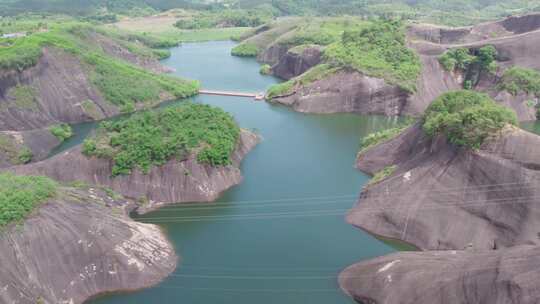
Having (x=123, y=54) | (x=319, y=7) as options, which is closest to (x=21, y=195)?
(x=123, y=54)

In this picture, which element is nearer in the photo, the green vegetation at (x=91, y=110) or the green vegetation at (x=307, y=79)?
the green vegetation at (x=91, y=110)

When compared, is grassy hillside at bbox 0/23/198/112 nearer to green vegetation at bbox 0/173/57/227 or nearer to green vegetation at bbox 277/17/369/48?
green vegetation at bbox 277/17/369/48

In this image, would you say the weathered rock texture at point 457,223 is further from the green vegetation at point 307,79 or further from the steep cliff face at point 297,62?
the steep cliff face at point 297,62

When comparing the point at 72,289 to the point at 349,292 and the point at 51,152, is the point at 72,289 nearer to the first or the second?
the point at 349,292

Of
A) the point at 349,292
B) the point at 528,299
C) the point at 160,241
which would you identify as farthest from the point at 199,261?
the point at 528,299

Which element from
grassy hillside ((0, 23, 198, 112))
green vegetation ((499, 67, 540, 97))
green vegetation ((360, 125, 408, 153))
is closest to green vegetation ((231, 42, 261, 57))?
grassy hillside ((0, 23, 198, 112))

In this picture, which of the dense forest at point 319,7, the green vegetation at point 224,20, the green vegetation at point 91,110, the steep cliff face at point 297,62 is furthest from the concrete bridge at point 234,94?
the dense forest at point 319,7

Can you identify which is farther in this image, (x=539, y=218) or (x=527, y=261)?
(x=539, y=218)
